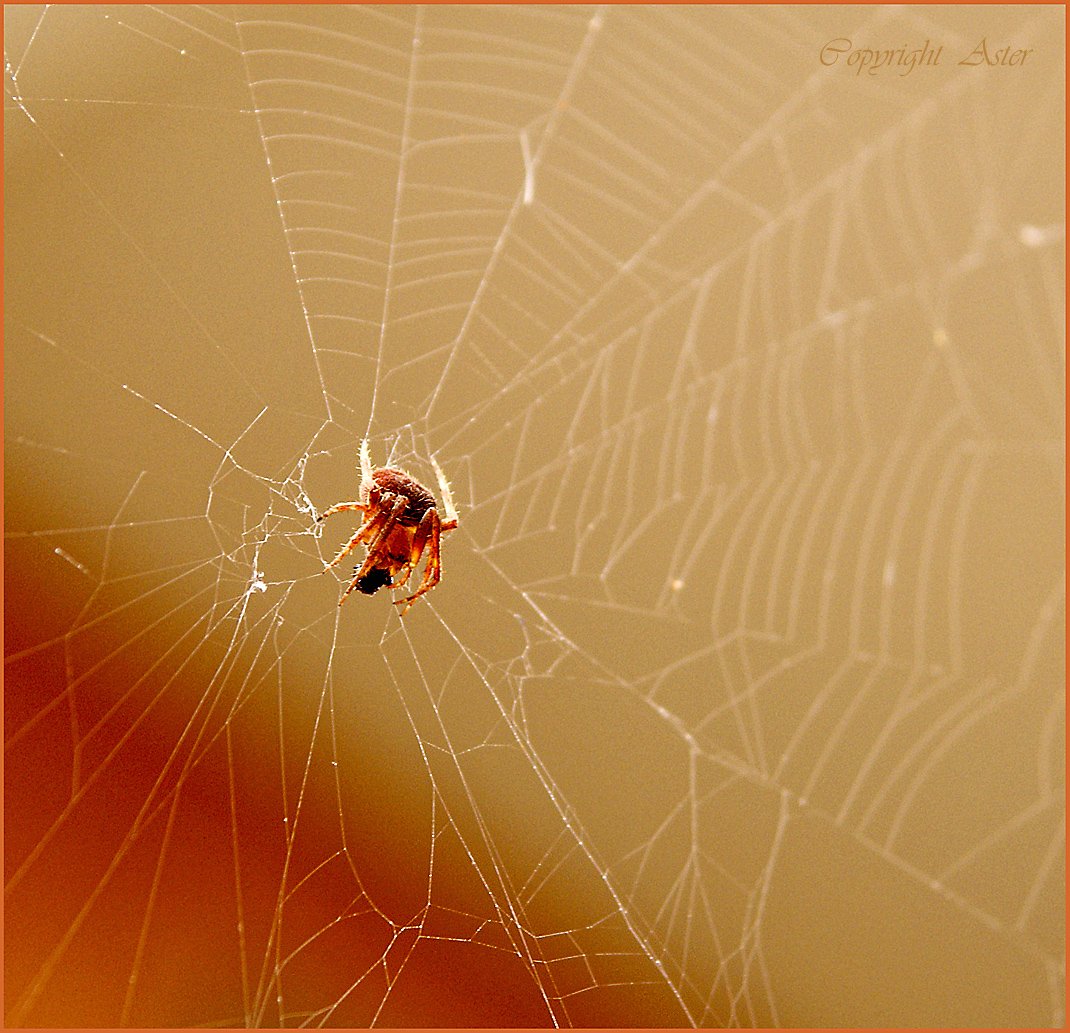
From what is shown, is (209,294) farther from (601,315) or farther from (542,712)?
(542,712)

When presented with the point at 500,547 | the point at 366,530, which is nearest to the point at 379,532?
the point at 366,530

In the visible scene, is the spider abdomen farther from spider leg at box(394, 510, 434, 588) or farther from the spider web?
the spider web

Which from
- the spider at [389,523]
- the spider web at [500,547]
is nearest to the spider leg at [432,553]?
the spider at [389,523]

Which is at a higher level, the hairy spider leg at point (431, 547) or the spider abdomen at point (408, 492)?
the spider abdomen at point (408, 492)

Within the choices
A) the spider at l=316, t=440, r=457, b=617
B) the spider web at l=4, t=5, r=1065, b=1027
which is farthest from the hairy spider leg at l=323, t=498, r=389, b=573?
the spider web at l=4, t=5, r=1065, b=1027

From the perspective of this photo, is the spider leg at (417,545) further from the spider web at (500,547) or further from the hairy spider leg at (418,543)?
the spider web at (500,547)

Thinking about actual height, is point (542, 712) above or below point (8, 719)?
→ above

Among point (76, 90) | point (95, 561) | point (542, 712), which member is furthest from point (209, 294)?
point (542, 712)
